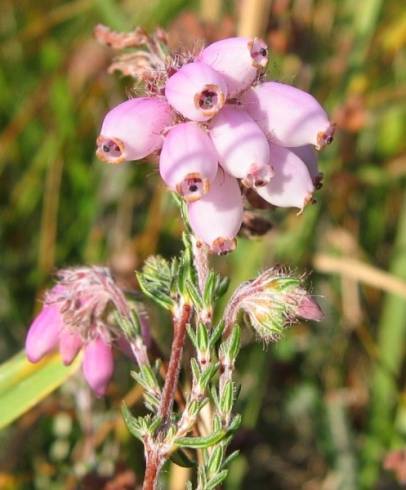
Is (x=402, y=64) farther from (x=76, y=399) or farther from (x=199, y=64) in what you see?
(x=199, y=64)

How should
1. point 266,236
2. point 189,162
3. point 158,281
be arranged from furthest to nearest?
point 266,236 < point 158,281 < point 189,162

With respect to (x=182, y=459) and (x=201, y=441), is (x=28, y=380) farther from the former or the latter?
(x=201, y=441)

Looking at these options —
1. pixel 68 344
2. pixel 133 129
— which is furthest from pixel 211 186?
pixel 68 344

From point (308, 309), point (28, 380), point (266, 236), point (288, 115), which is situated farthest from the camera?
point (266, 236)

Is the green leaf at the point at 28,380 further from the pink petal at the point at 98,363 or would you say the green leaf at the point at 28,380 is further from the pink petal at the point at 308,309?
the pink petal at the point at 308,309

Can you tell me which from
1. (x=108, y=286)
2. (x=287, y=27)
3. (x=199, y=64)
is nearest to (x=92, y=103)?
(x=287, y=27)

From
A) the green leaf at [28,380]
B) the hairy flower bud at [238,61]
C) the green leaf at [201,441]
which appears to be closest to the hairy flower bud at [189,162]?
the hairy flower bud at [238,61]
